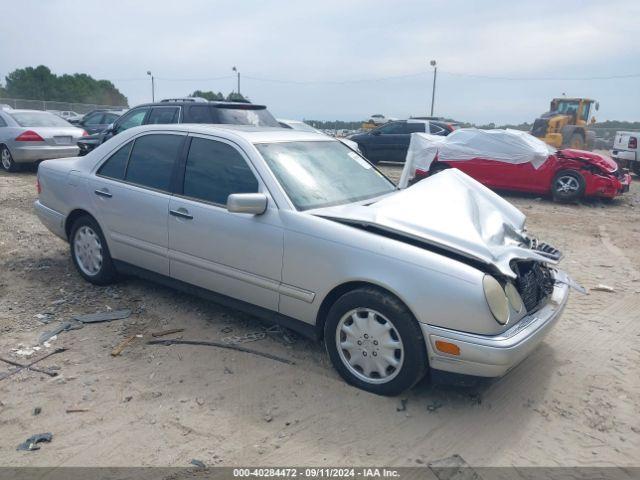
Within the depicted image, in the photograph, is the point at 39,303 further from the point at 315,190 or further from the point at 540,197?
the point at 540,197

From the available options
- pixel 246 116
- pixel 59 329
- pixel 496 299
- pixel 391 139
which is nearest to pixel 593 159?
pixel 246 116

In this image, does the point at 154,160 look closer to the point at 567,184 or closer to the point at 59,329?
the point at 59,329

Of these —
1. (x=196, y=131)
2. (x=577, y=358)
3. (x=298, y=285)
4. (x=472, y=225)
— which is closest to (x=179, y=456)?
(x=298, y=285)

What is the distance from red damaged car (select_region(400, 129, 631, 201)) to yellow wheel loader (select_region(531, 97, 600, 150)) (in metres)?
9.76

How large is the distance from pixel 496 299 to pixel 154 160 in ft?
10.2

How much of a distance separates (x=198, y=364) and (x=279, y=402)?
2.55 ft

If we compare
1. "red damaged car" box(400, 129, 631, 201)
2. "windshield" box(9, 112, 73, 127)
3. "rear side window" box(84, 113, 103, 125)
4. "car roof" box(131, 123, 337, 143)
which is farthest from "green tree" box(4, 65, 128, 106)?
"car roof" box(131, 123, 337, 143)

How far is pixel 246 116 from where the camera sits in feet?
31.1

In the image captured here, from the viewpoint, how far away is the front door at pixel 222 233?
379 cm

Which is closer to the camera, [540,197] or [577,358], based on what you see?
[577,358]

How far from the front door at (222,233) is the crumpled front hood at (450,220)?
0.48 m

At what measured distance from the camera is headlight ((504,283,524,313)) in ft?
10.8

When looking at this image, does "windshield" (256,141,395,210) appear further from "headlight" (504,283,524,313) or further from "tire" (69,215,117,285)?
"tire" (69,215,117,285)

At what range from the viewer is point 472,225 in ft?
11.9
